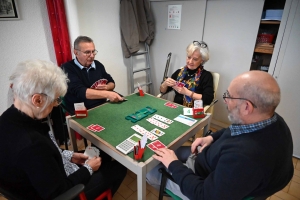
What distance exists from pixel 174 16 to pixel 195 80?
1.24 m

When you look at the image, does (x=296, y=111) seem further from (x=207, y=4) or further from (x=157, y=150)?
(x=157, y=150)

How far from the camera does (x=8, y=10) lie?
1800mm

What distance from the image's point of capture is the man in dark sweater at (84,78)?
5.74ft

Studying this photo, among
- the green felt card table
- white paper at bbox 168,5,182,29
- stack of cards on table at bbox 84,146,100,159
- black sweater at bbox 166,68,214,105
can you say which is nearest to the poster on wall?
white paper at bbox 168,5,182,29

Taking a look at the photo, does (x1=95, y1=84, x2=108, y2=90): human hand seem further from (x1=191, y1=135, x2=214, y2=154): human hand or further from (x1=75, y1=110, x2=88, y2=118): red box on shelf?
(x1=191, y1=135, x2=214, y2=154): human hand

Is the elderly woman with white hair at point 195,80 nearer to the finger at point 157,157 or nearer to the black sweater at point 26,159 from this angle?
the finger at point 157,157

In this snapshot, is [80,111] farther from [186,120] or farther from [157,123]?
[186,120]

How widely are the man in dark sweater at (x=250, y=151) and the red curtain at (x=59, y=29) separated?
1922 mm

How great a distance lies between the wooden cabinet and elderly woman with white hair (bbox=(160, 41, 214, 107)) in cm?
72

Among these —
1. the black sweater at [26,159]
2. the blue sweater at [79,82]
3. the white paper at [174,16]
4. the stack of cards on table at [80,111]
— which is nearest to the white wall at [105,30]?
the blue sweater at [79,82]

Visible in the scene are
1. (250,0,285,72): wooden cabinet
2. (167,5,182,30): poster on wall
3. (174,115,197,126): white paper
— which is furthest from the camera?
(167,5,182,30): poster on wall

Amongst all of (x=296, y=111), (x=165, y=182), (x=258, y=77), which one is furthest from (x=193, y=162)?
(x=296, y=111)

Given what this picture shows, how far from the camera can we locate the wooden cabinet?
6.88 feet

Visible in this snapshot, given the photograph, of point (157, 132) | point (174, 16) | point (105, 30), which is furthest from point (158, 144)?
point (174, 16)
